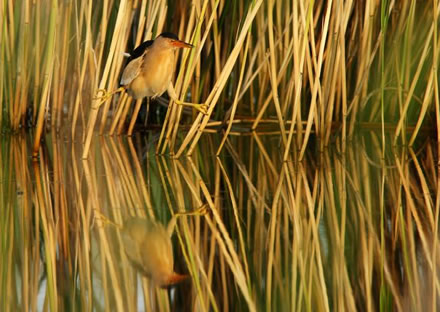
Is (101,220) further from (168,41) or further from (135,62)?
(135,62)

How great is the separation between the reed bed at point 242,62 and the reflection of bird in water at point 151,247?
1463 mm

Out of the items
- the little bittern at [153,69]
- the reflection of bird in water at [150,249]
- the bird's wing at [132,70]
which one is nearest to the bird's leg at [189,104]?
the little bittern at [153,69]

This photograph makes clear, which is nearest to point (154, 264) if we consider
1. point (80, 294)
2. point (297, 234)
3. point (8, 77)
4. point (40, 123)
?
point (80, 294)

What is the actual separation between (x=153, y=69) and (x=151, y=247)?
7.02 ft

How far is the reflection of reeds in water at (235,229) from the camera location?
2.97 m

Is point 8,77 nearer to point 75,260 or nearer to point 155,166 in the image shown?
point 155,166

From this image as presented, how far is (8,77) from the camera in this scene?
6.16 metres

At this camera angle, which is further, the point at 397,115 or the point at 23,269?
the point at 397,115

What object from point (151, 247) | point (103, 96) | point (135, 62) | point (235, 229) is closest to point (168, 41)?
point (135, 62)

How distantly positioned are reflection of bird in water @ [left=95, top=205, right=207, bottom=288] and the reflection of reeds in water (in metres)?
0.04

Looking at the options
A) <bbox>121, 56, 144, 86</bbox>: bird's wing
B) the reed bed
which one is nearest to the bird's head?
the reed bed

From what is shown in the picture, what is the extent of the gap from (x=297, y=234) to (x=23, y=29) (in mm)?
3110

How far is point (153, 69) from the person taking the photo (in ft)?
18.1

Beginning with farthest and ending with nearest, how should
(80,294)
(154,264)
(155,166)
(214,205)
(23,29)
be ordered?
(23,29), (155,166), (214,205), (154,264), (80,294)
